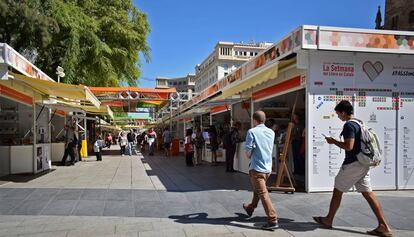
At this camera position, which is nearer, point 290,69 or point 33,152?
point 290,69

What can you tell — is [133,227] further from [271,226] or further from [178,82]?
[178,82]

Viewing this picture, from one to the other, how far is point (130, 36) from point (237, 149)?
50.7ft

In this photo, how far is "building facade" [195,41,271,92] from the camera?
122 meters

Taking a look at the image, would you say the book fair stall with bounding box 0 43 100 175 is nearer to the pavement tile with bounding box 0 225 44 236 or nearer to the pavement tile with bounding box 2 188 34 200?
the pavement tile with bounding box 2 188 34 200

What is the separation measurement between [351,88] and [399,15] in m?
56.4

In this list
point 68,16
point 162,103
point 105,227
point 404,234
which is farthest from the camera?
point 162,103

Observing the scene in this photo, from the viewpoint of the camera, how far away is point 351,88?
8484 mm

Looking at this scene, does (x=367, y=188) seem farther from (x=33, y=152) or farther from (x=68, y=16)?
(x=68, y=16)

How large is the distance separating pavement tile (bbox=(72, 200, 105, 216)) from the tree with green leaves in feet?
51.0

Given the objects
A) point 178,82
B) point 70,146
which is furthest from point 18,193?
point 178,82

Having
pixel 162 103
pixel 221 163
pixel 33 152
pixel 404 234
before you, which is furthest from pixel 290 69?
pixel 162 103

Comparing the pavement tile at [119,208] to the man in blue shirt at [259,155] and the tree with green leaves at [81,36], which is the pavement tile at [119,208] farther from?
the tree with green leaves at [81,36]

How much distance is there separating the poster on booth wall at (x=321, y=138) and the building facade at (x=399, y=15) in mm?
53584

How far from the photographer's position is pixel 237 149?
12.6 meters
